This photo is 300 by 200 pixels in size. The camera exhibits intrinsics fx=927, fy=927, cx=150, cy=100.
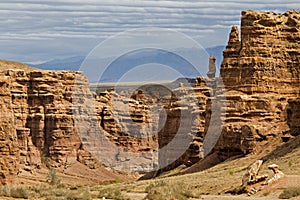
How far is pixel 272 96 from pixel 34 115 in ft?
126

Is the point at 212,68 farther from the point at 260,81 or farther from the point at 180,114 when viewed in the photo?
the point at 260,81

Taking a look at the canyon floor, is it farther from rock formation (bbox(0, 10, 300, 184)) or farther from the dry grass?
rock formation (bbox(0, 10, 300, 184))

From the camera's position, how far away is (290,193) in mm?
38906

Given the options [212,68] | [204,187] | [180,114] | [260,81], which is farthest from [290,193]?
[212,68]

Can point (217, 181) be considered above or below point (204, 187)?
above

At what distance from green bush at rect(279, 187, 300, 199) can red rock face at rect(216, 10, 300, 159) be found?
27.2 m

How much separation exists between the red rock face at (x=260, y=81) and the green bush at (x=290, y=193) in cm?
2721

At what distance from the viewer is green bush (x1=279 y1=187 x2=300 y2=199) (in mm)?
38781

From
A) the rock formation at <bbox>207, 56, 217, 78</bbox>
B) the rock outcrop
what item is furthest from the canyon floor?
the rock outcrop

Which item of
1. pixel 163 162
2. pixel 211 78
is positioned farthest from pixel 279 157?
pixel 211 78

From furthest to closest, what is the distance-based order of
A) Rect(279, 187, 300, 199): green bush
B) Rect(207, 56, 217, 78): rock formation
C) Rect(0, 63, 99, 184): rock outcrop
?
Rect(0, 63, 99, 184): rock outcrop
Rect(207, 56, 217, 78): rock formation
Rect(279, 187, 300, 199): green bush

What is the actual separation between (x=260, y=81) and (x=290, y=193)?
32.0 meters

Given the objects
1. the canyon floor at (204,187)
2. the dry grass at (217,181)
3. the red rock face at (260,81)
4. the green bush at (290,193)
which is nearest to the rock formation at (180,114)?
the red rock face at (260,81)

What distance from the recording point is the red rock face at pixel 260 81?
6844cm
